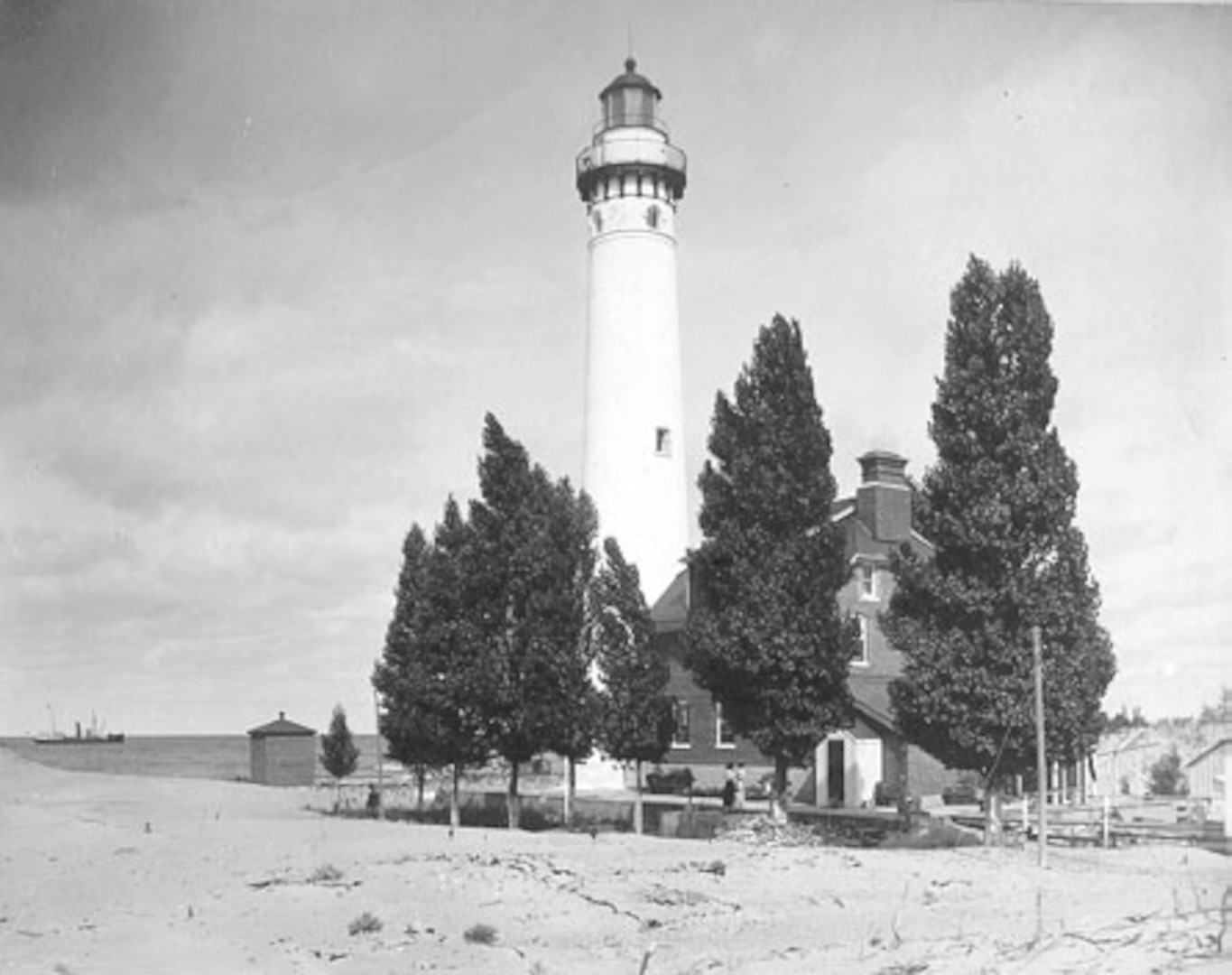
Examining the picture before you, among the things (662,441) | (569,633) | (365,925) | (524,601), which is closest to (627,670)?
(569,633)

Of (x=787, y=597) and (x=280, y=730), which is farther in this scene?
(x=280, y=730)

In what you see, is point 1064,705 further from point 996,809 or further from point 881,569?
point 881,569

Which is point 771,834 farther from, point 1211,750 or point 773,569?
point 1211,750

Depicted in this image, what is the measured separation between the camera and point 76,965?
14.4 metres

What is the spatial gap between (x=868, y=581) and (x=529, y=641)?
12.9 metres

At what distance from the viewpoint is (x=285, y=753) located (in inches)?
1719

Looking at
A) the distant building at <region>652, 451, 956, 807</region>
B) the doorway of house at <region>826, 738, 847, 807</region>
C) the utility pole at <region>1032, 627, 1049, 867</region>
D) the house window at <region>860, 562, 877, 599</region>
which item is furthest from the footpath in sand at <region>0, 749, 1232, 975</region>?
the house window at <region>860, 562, 877, 599</region>

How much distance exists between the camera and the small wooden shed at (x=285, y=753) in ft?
A: 143

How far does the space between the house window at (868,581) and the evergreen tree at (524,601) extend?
36.9ft

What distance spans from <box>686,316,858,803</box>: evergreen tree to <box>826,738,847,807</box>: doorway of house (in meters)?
7.57

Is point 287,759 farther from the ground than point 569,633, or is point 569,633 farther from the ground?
point 569,633

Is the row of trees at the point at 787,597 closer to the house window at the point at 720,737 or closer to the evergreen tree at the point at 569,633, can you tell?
the evergreen tree at the point at 569,633

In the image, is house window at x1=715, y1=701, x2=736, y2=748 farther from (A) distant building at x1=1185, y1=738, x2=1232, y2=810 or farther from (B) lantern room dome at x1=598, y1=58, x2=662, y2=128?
(B) lantern room dome at x1=598, y1=58, x2=662, y2=128

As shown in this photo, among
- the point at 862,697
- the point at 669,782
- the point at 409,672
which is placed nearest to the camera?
the point at 409,672
